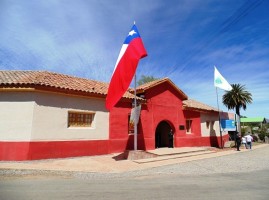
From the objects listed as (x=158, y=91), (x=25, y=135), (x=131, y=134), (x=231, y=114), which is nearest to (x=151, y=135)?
(x=131, y=134)

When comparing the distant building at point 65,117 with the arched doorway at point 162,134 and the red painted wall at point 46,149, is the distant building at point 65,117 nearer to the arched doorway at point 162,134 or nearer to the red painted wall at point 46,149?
the red painted wall at point 46,149

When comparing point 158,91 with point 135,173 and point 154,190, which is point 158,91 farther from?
point 154,190

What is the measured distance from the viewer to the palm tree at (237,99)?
38322 mm

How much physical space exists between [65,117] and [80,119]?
4.02ft

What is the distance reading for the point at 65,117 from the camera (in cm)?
1448

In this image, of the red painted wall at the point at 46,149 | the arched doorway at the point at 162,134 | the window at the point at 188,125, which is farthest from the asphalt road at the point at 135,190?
the window at the point at 188,125

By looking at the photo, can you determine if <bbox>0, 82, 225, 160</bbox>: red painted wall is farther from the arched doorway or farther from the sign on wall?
the sign on wall

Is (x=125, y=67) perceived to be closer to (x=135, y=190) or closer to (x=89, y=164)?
(x=89, y=164)

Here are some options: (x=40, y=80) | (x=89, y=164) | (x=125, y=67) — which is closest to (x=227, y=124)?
(x=125, y=67)

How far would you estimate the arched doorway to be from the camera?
23.4m

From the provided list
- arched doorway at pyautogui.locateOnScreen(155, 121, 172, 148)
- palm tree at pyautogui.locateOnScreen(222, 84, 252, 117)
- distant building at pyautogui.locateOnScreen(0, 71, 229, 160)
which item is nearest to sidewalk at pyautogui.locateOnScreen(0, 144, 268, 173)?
distant building at pyautogui.locateOnScreen(0, 71, 229, 160)

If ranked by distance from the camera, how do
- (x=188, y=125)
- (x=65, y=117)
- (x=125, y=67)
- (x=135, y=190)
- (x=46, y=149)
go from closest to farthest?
(x=135, y=190) < (x=46, y=149) < (x=125, y=67) < (x=65, y=117) < (x=188, y=125)

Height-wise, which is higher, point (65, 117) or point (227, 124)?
point (227, 124)

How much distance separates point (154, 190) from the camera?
7.54 metres
